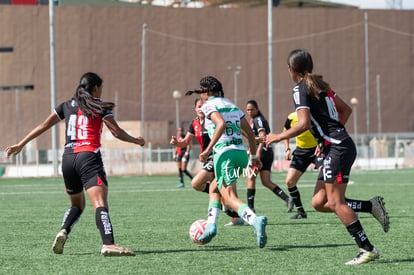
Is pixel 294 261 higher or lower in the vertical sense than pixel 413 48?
lower

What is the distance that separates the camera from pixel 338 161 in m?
8.54

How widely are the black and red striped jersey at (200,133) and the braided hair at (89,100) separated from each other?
4.16m

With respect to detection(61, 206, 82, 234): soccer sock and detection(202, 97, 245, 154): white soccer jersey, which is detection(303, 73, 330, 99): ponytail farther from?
detection(61, 206, 82, 234): soccer sock

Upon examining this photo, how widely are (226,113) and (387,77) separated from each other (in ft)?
244

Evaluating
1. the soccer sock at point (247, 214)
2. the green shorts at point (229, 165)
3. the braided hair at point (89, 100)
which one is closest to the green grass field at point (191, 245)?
the soccer sock at point (247, 214)

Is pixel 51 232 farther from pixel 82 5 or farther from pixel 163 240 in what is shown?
pixel 82 5

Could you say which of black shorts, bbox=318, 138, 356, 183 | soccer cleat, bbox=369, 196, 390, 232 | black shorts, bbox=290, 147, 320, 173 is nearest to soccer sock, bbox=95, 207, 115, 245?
black shorts, bbox=318, 138, 356, 183

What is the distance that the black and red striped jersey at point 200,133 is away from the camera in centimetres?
1346

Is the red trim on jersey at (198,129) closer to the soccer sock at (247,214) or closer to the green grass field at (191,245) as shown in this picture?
the green grass field at (191,245)

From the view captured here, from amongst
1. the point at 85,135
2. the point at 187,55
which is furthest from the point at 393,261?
the point at 187,55

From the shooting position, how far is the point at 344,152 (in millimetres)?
8594

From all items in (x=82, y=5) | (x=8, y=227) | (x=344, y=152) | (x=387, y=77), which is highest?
(x=82, y=5)

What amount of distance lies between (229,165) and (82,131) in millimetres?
1718

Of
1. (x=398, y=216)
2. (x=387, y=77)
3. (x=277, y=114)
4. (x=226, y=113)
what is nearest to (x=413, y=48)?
(x=387, y=77)
